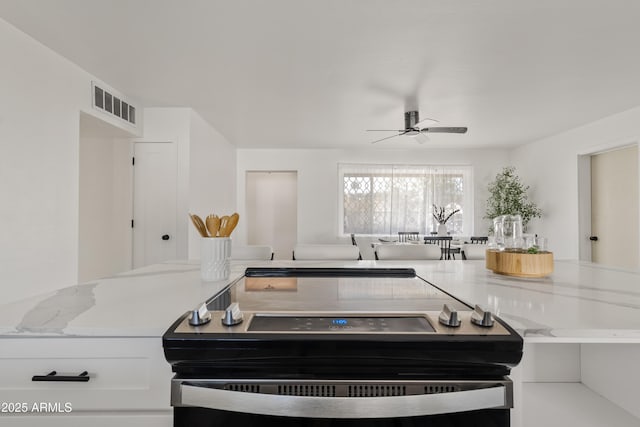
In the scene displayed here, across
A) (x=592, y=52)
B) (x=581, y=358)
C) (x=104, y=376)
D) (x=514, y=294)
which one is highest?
(x=592, y=52)

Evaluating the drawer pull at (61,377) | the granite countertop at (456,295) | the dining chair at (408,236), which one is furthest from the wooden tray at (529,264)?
the dining chair at (408,236)

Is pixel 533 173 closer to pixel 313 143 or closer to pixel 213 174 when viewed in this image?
pixel 313 143

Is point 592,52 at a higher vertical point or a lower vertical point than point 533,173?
higher

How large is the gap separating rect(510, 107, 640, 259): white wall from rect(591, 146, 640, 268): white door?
15 centimetres

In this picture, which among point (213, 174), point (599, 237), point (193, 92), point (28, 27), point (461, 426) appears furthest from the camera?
point (213, 174)

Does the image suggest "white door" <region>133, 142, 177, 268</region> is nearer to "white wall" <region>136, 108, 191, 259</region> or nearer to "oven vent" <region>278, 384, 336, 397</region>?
"white wall" <region>136, 108, 191, 259</region>

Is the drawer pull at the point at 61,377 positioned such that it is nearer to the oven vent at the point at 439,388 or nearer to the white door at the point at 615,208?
the oven vent at the point at 439,388

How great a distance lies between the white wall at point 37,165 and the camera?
2.21 meters

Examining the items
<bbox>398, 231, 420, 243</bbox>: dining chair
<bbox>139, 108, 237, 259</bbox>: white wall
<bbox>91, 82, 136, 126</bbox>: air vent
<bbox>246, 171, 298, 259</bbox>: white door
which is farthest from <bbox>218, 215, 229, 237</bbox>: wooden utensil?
<bbox>246, 171, 298, 259</bbox>: white door

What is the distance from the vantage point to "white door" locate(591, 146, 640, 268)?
154 inches

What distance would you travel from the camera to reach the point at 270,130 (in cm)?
493

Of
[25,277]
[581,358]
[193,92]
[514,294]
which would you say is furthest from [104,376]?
[193,92]

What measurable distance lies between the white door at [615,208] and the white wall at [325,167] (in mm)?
1841

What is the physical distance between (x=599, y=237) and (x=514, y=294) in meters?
4.75
